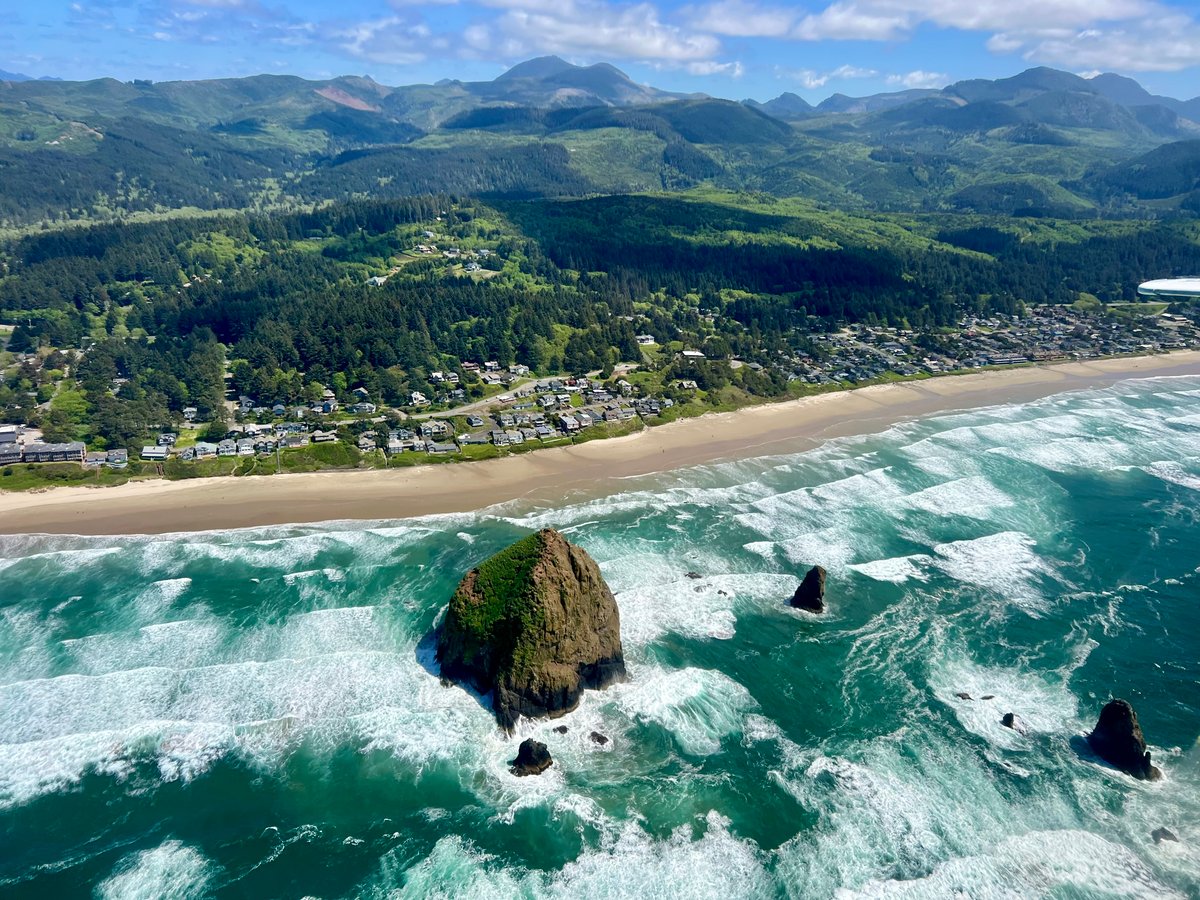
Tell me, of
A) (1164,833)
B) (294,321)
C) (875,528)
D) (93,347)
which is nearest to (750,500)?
(875,528)

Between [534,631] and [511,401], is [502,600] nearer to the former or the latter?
[534,631]

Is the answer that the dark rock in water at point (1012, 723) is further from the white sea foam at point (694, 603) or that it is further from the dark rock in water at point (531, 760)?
the dark rock in water at point (531, 760)

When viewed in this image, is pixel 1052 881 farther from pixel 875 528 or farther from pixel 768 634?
pixel 875 528

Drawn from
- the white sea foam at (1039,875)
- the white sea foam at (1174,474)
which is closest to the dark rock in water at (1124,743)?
the white sea foam at (1039,875)

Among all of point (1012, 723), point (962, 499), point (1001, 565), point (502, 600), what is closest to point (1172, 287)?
point (962, 499)

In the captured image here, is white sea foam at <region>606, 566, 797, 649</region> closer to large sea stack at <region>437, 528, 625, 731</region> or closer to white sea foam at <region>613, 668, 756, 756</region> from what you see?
white sea foam at <region>613, 668, 756, 756</region>

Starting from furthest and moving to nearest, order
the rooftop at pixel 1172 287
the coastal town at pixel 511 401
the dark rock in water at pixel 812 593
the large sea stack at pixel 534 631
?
the rooftop at pixel 1172 287 → the coastal town at pixel 511 401 → the dark rock in water at pixel 812 593 → the large sea stack at pixel 534 631
